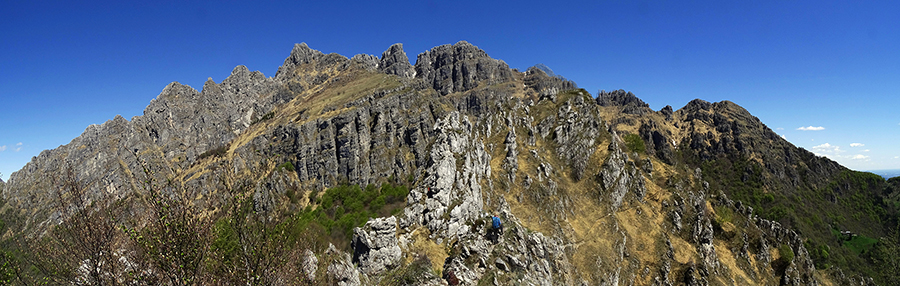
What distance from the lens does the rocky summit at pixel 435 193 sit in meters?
15.4

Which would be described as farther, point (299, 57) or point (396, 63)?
point (299, 57)

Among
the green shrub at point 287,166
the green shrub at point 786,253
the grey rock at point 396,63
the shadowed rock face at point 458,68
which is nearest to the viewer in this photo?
the green shrub at point 786,253

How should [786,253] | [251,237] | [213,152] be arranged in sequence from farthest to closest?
1. [213,152]
2. [786,253]
3. [251,237]

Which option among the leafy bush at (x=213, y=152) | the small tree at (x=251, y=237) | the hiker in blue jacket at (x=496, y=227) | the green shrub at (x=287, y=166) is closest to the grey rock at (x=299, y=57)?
the leafy bush at (x=213, y=152)

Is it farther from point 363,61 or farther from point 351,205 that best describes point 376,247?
point 363,61

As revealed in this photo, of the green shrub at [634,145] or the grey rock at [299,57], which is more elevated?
the grey rock at [299,57]

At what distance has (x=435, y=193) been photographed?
44719 mm

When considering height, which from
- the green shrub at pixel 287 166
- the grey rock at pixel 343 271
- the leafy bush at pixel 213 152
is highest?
the leafy bush at pixel 213 152

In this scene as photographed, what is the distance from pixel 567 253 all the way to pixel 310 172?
7397 centimetres

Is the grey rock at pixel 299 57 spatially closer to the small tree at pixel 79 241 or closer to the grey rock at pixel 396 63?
the grey rock at pixel 396 63

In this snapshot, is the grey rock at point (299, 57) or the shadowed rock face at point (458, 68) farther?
the grey rock at point (299, 57)

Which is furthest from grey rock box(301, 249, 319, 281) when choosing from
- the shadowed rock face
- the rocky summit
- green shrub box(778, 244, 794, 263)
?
the shadowed rock face

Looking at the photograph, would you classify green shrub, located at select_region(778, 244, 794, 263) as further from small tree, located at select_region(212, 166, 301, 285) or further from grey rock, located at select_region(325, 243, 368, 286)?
small tree, located at select_region(212, 166, 301, 285)

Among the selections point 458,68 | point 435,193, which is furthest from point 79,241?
point 458,68
